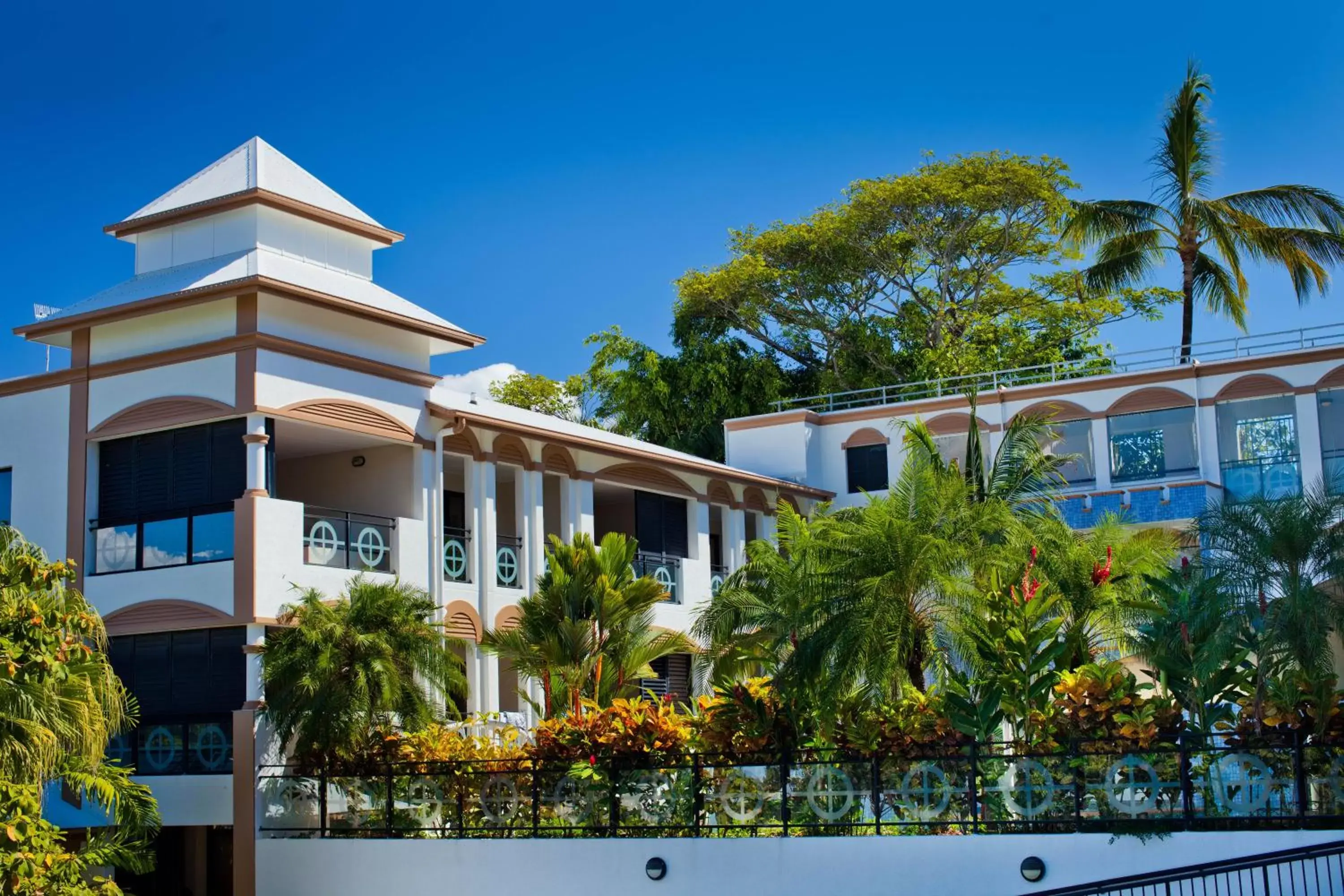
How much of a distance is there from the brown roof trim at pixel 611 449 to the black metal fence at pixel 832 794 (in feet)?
20.1

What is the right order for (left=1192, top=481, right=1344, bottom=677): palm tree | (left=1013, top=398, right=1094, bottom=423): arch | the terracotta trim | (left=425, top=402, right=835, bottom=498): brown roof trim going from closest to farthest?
(left=1192, top=481, right=1344, bottom=677): palm tree
the terracotta trim
(left=425, top=402, right=835, bottom=498): brown roof trim
(left=1013, top=398, right=1094, bottom=423): arch

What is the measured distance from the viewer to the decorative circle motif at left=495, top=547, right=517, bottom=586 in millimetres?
25953

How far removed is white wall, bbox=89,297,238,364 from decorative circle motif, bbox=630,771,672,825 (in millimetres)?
8853

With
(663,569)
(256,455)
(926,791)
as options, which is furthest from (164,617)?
(926,791)

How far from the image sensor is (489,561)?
25.1 meters

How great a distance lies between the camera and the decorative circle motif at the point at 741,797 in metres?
17.7

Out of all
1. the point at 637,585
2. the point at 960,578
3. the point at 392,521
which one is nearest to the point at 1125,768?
the point at 960,578

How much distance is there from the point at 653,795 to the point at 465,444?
8609mm

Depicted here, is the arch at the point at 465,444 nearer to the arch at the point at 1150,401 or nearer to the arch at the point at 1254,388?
the arch at the point at 1150,401

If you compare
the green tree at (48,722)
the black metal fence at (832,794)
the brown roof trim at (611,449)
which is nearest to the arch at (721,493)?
the brown roof trim at (611,449)

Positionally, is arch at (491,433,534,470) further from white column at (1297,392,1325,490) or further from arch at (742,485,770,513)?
white column at (1297,392,1325,490)

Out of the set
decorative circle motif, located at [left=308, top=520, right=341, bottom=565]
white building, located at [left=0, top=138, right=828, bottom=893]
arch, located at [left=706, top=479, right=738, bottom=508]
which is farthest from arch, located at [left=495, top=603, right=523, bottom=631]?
arch, located at [left=706, top=479, right=738, bottom=508]

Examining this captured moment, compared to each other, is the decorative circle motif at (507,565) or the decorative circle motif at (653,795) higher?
the decorative circle motif at (507,565)

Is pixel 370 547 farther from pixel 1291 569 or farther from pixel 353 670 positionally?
pixel 1291 569
